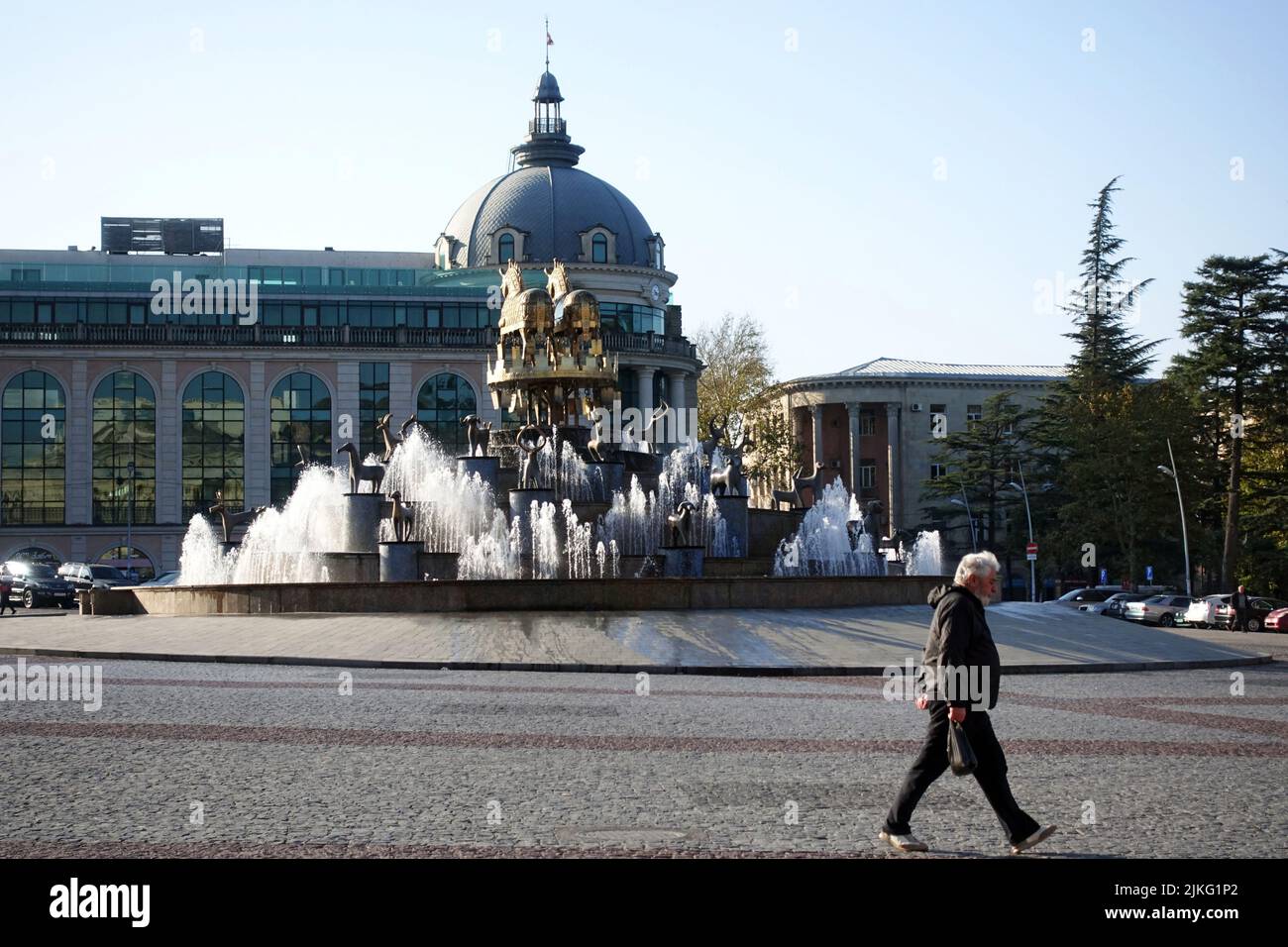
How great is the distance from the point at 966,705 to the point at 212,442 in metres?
73.6

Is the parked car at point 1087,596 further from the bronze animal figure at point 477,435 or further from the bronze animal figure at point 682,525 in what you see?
the bronze animal figure at point 682,525

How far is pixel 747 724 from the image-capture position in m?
15.6

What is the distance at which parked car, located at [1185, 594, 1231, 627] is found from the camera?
48344 millimetres

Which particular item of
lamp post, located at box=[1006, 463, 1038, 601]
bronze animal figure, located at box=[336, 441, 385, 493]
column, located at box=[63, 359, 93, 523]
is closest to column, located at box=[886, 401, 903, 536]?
lamp post, located at box=[1006, 463, 1038, 601]

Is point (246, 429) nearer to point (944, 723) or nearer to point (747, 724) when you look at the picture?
point (747, 724)

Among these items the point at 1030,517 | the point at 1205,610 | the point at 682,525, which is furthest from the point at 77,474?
the point at 682,525

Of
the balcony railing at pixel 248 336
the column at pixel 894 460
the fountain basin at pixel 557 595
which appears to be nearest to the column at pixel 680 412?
the balcony railing at pixel 248 336

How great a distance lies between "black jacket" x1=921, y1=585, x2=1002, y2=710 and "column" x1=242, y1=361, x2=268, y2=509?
237ft

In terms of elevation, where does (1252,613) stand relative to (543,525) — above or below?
below

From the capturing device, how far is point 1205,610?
48781mm

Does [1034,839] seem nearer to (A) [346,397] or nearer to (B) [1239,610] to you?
(B) [1239,610]

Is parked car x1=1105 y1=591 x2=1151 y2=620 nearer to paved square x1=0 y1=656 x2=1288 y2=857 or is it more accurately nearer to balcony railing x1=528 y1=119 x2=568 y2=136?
paved square x1=0 y1=656 x2=1288 y2=857

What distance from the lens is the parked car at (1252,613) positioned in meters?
46.8

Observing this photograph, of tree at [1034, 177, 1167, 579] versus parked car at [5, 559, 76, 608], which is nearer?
parked car at [5, 559, 76, 608]
